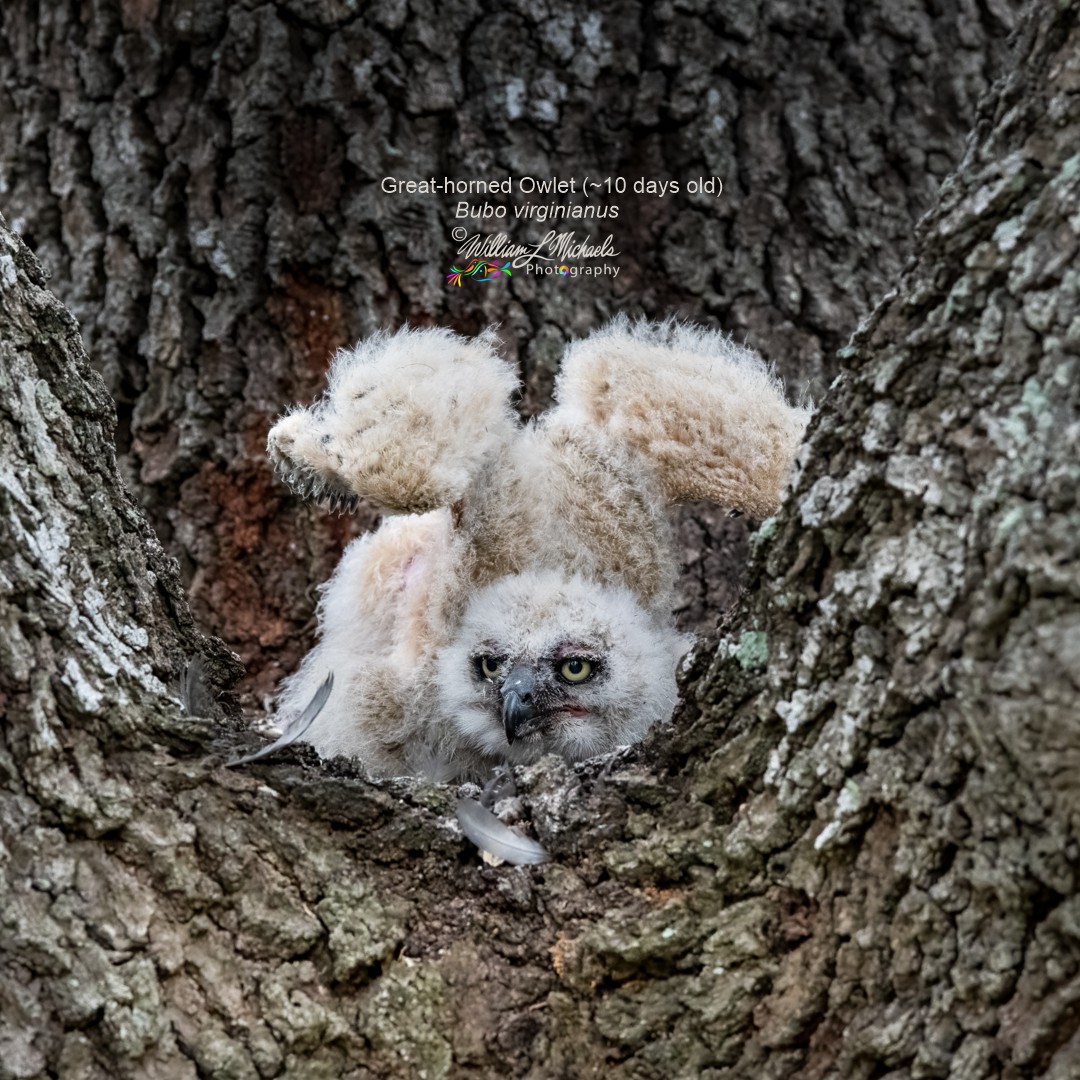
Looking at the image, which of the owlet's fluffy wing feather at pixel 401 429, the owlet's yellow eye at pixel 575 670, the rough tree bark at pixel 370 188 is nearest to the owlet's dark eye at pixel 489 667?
the owlet's yellow eye at pixel 575 670

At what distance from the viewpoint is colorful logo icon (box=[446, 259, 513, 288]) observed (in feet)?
10.7

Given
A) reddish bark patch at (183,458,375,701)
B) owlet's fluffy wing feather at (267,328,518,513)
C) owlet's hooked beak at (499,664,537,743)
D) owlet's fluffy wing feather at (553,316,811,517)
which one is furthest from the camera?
reddish bark patch at (183,458,375,701)

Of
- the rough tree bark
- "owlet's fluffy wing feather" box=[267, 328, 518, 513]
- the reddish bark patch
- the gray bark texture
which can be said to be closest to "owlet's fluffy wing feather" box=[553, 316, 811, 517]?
"owlet's fluffy wing feather" box=[267, 328, 518, 513]

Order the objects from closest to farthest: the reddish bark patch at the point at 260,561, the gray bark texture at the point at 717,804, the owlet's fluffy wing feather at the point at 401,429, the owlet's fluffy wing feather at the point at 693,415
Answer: the gray bark texture at the point at 717,804, the owlet's fluffy wing feather at the point at 401,429, the owlet's fluffy wing feather at the point at 693,415, the reddish bark patch at the point at 260,561

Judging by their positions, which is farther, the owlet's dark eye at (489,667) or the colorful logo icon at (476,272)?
the colorful logo icon at (476,272)

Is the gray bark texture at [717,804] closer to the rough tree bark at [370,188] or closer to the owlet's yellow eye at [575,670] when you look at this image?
the owlet's yellow eye at [575,670]

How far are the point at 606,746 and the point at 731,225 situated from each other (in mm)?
1408

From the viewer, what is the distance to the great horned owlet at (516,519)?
227cm

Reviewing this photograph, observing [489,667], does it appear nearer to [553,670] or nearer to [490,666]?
[490,666]

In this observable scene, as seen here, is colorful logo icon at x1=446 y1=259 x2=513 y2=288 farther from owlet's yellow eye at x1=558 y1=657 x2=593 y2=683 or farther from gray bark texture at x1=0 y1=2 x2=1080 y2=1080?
gray bark texture at x1=0 y1=2 x2=1080 y2=1080

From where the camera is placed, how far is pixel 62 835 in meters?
1.69

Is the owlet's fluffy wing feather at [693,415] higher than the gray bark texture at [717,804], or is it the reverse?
the owlet's fluffy wing feather at [693,415]

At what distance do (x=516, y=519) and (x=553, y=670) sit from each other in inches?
11.3

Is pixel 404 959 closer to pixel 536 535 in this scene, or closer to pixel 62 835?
pixel 62 835
